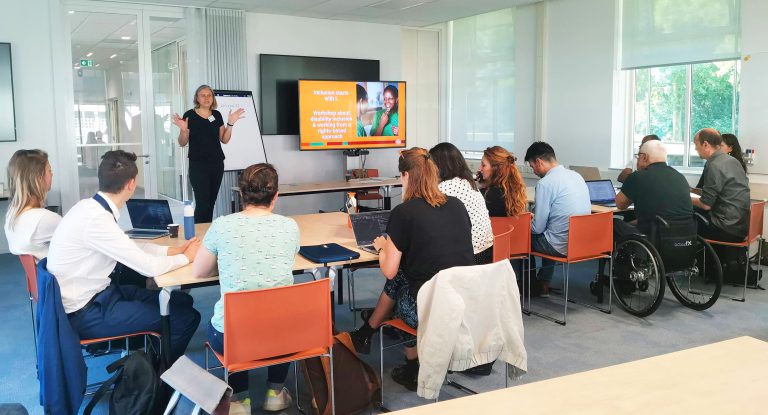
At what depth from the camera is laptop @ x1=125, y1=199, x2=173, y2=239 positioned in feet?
13.0

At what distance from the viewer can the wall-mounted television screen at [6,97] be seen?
6.72m

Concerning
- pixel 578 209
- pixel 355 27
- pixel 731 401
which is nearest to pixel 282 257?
pixel 731 401

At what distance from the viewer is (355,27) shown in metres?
8.79

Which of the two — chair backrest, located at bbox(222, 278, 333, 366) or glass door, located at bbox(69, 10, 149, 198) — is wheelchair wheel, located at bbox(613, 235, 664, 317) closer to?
chair backrest, located at bbox(222, 278, 333, 366)

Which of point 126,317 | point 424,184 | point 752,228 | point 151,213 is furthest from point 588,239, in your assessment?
point 126,317

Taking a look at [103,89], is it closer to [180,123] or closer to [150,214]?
[180,123]

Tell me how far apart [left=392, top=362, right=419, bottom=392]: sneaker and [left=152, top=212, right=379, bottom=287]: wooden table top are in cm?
65

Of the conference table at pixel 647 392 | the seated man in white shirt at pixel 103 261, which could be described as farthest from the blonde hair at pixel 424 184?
the conference table at pixel 647 392

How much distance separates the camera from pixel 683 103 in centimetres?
704

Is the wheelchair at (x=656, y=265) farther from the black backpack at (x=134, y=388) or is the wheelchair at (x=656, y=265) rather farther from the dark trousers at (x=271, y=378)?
the black backpack at (x=134, y=388)

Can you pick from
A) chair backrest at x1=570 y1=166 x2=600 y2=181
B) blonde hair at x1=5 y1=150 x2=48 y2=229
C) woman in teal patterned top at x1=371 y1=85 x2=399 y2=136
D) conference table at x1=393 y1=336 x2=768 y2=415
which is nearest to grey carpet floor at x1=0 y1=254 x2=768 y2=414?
blonde hair at x1=5 y1=150 x2=48 y2=229

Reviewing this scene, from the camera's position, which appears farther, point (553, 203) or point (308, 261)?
point (553, 203)

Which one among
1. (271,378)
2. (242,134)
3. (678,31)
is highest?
(678,31)

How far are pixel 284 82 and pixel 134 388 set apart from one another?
6096 millimetres
